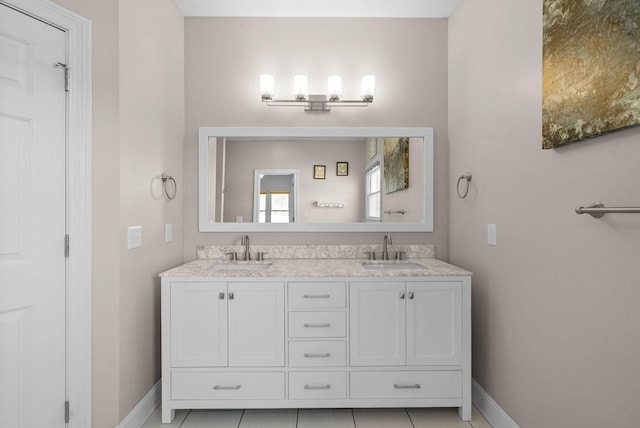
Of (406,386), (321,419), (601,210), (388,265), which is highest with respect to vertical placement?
(601,210)

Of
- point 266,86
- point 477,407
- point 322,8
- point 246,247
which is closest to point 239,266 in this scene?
point 246,247

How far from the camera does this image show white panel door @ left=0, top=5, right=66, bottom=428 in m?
1.47

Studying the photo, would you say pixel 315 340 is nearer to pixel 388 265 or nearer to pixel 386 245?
pixel 388 265

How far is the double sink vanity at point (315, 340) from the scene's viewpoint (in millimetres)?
2059

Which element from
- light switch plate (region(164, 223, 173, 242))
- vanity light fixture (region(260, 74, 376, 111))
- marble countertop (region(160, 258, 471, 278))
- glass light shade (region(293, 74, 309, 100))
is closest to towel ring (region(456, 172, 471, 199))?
marble countertop (region(160, 258, 471, 278))

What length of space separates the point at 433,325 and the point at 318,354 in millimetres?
672

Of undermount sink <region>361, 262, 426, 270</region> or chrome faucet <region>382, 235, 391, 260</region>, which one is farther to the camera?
chrome faucet <region>382, 235, 391, 260</region>

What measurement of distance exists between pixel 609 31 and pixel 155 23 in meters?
2.25

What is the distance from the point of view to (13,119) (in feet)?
4.88

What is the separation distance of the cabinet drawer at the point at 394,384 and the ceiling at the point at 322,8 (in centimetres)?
→ 239

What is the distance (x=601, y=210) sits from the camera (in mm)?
1196

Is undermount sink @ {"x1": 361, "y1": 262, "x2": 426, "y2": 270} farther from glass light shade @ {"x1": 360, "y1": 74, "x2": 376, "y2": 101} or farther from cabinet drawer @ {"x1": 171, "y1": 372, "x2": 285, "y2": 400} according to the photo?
glass light shade @ {"x1": 360, "y1": 74, "x2": 376, "y2": 101}

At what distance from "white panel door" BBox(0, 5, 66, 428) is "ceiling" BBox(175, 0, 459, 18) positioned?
117 cm

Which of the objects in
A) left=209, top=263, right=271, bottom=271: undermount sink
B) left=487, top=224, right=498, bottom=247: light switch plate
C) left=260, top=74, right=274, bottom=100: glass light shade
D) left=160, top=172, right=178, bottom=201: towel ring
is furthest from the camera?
left=260, top=74, right=274, bottom=100: glass light shade
